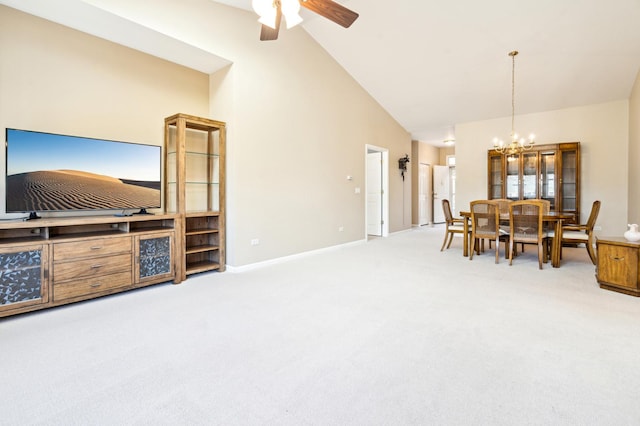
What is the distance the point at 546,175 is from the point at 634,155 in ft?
4.18

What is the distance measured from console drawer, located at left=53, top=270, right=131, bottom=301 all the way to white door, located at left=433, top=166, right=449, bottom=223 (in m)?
9.17

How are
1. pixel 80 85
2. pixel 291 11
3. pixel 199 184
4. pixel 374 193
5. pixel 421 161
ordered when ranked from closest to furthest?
pixel 291 11, pixel 80 85, pixel 199 184, pixel 374 193, pixel 421 161

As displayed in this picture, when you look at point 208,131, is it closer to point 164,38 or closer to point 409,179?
point 164,38

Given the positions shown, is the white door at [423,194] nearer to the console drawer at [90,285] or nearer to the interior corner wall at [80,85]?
the interior corner wall at [80,85]

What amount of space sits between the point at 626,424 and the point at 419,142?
8.74 meters

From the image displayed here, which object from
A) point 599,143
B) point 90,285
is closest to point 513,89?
point 599,143

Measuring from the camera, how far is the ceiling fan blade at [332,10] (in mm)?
2484

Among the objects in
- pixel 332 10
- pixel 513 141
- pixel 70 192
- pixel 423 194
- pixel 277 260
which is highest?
pixel 332 10

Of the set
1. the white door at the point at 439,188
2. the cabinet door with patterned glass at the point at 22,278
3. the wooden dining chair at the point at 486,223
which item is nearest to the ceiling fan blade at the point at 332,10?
the cabinet door with patterned glass at the point at 22,278

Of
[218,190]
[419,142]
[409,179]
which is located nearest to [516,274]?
[218,190]

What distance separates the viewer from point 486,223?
186 inches

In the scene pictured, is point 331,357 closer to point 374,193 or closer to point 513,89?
point 374,193

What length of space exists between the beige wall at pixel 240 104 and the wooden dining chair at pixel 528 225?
275 cm

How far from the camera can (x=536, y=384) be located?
1.66 metres
